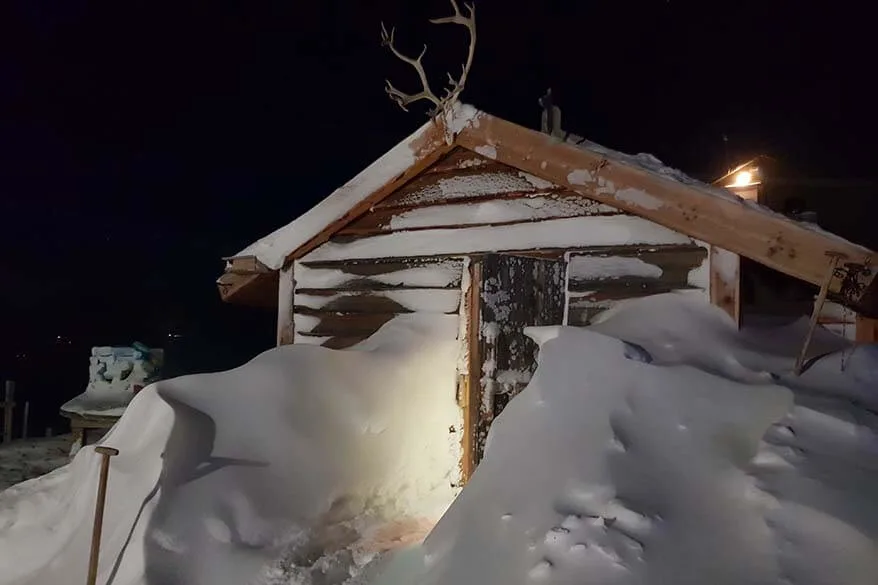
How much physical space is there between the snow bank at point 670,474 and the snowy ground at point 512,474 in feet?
0.04

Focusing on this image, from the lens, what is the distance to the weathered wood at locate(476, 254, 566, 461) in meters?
5.47

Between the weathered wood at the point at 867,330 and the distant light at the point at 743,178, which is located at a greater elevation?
the distant light at the point at 743,178

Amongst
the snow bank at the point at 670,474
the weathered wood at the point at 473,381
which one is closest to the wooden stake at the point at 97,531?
the snow bank at the point at 670,474

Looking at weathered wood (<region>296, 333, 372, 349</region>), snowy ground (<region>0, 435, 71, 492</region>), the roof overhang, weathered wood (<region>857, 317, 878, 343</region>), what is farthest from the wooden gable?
snowy ground (<region>0, 435, 71, 492</region>)

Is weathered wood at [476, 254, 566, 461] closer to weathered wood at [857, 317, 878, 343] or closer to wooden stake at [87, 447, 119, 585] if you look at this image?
weathered wood at [857, 317, 878, 343]

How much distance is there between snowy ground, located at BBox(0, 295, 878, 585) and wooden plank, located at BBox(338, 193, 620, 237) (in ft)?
3.77

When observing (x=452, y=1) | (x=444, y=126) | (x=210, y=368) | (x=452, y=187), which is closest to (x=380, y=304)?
(x=452, y=187)

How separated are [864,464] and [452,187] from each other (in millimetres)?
4253

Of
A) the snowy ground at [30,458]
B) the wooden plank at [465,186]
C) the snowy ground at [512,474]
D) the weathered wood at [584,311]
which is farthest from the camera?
the snowy ground at [30,458]

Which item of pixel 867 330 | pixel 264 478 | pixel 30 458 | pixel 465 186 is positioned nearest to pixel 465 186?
pixel 465 186

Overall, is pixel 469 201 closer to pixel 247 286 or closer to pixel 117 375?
pixel 247 286

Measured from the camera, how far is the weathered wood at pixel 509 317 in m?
5.47

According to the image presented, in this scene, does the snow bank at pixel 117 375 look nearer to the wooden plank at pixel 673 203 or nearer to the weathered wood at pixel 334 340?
the weathered wood at pixel 334 340

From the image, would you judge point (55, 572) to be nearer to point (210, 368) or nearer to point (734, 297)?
point (734, 297)
